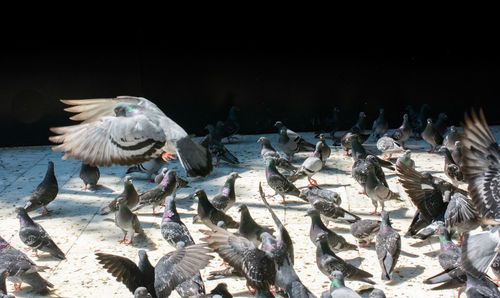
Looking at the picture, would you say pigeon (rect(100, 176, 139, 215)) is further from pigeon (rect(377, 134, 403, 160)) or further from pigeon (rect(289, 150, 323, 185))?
pigeon (rect(377, 134, 403, 160))

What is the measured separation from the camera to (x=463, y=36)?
40.5ft

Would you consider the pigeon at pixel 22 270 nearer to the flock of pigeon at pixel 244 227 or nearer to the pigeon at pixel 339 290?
the flock of pigeon at pixel 244 227

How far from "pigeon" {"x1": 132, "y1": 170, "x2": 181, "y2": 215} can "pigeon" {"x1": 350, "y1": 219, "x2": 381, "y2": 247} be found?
2.44 meters

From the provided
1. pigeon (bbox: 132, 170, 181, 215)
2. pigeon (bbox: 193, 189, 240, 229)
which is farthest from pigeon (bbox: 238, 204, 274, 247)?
pigeon (bbox: 132, 170, 181, 215)

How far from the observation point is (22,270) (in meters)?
5.87

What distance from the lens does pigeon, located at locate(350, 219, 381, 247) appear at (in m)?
6.79

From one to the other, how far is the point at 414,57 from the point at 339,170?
379 centimetres

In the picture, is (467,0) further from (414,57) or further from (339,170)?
(339,170)

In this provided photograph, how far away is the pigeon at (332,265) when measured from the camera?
19.3 ft

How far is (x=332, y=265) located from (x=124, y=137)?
7.40ft

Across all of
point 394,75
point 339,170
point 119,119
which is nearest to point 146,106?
point 119,119

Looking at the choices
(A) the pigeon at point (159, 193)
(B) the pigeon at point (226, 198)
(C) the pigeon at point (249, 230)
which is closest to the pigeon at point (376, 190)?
(B) the pigeon at point (226, 198)

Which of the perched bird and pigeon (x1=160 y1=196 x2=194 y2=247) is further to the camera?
the perched bird

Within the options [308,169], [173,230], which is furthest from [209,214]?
[308,169]
